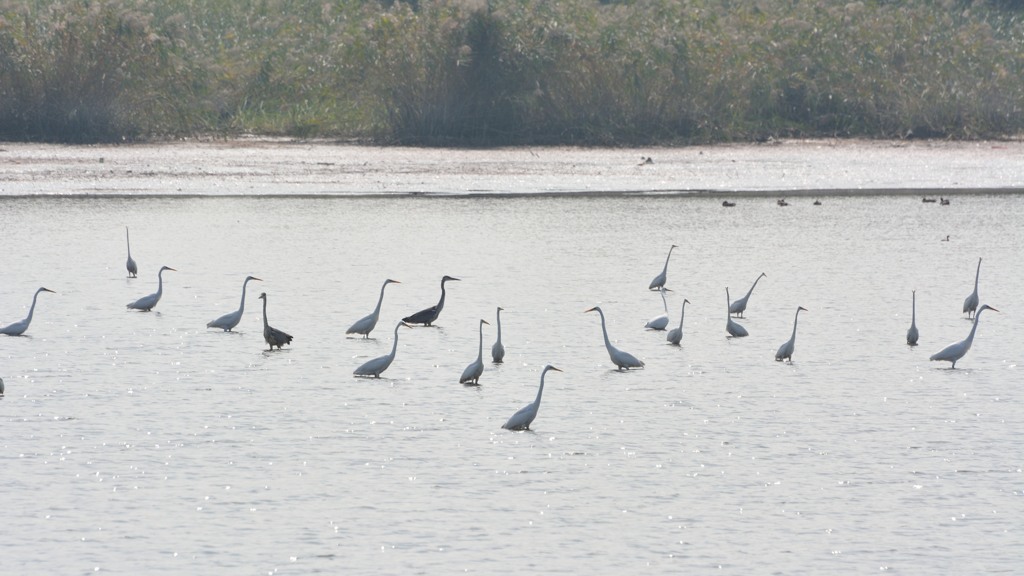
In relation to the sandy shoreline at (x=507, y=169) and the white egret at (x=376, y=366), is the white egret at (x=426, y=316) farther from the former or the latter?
the sandy shoreline at (x=507, y=169)

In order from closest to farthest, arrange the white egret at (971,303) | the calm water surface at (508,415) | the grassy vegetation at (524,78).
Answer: the calm water surface at (508,415)
the white egret at (971,303)
the grassy vegetation at (524,78)

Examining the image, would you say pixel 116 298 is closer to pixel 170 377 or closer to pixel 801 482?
pixel 170 377

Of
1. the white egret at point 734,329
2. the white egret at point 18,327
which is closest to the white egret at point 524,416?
the white egret at point 734,329

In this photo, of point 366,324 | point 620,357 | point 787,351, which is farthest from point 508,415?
point 366,324

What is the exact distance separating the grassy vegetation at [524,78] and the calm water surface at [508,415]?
12774mm

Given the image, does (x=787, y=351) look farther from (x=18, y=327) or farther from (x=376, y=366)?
(x=18, y=327)

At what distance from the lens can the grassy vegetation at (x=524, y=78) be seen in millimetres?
34250

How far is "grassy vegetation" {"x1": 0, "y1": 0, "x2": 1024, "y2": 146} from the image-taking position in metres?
34.2

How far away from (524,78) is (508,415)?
77.9ft

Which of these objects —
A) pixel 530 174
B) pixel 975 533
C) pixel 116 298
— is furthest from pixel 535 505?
pixel 530 174

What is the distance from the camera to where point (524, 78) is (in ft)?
114

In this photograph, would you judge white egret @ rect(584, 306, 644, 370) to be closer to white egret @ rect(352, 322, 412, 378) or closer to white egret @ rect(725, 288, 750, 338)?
white egret @ rect(352, 322, 412, 378)

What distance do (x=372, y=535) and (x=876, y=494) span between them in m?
2.90

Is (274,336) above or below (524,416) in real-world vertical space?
below
